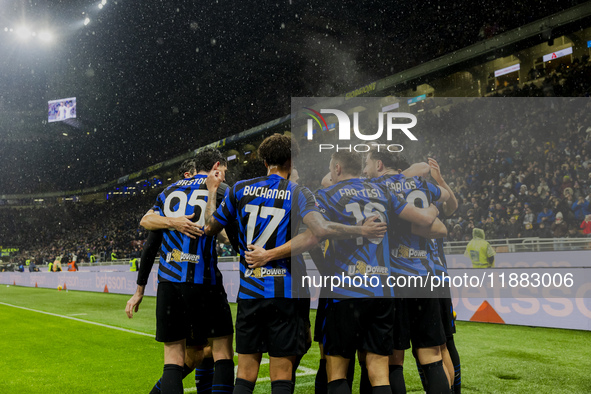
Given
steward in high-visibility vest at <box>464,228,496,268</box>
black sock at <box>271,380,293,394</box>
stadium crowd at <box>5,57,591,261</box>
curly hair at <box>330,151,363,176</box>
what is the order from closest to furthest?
black sock at <box>271,380,293,394</box>
curly hair at <box>330,151,363,176</box>
steward in high-visibility vest at <box>464,228,496,268</box>
stadium crowd at <box>5,57,591,261</box>

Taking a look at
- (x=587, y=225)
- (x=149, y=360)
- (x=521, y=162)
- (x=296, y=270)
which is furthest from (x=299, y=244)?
(x=521, y=162)

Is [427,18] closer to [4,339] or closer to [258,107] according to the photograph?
[258,107]

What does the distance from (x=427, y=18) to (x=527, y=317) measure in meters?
19.9

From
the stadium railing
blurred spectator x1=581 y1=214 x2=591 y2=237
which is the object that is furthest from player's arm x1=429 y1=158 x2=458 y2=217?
blurred spectator x1=581 y1=214 x2=591 y2=237

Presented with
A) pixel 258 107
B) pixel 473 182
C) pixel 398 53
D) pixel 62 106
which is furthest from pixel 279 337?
pixel 62 106

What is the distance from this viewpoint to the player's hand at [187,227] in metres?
3.36

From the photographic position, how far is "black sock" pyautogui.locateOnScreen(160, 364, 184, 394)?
3.21 m

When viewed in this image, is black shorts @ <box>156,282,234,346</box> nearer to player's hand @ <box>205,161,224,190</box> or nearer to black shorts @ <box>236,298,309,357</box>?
black shorts @ <box>236,298,309,357</box>

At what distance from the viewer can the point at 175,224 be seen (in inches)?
134

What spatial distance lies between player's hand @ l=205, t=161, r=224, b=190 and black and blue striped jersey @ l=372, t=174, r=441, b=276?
3.83 ft

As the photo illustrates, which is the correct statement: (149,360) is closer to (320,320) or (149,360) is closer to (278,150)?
(320,320)

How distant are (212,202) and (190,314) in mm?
839

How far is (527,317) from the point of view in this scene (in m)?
8.45

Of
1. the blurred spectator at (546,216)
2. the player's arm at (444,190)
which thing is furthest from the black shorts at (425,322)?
the blurred spectator at (546,216)
